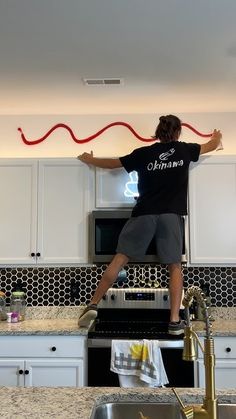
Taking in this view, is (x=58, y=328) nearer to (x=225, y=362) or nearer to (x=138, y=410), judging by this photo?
(x=225, y=362)

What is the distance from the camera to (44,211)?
3.18 metres

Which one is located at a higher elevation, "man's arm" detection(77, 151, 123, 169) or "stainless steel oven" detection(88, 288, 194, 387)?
"man's arm" detection(77, 151, 123, 169)

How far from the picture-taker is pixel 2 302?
10.7ft

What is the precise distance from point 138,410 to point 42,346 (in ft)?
5.17

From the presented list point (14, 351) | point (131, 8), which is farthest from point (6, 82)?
point (14, 351)

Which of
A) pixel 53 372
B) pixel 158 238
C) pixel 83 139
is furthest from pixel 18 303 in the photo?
pixel 83 139

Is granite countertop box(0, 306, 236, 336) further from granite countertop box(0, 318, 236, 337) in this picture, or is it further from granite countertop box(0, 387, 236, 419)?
granite countertop box(0, 387, 236, 419)

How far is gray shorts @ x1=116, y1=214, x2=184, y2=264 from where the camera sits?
9.46 ft

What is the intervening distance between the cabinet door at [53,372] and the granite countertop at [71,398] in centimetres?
138

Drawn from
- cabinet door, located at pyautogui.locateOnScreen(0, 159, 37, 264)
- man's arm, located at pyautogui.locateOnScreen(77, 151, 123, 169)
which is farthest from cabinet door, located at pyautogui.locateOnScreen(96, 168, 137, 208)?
cabinet door, located at pyautogui.locateOnScreen(0, 159, 37, 264)

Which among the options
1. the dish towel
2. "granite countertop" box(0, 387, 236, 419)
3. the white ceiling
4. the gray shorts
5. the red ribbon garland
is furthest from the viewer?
the red ribbon garland

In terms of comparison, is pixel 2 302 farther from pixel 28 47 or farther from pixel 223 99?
pixel 223 99

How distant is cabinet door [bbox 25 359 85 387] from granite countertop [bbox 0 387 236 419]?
1.38m

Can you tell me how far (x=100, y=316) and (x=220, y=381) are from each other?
102 cm
